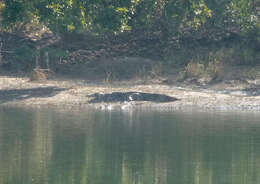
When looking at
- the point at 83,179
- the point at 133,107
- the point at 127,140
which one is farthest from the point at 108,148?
the point at 133,107

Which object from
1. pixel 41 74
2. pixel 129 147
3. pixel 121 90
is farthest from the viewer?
pixel 41 74

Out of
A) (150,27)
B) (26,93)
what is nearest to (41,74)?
(26,93)

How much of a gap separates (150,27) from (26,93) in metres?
6.31

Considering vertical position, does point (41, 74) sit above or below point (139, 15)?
below

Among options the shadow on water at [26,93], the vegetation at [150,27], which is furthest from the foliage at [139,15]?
the shadow on water at [26,93]

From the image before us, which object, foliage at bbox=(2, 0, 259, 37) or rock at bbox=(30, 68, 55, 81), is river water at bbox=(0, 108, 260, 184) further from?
rock at bbox=(30, 68, 55, 81)

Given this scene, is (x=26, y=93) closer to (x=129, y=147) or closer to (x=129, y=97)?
(x=129, y=97)

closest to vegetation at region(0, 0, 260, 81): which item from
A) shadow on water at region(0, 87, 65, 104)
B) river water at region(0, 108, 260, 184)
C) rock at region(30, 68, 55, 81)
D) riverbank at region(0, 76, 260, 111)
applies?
rock at region(30, 68, 55, 81)

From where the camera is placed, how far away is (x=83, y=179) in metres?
11.0

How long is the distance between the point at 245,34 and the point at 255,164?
14.3 meters

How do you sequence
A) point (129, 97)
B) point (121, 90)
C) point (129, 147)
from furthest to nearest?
point (121, 90), point (129, 97), point (129, 147)

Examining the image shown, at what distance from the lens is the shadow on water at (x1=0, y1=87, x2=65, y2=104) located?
909 inches

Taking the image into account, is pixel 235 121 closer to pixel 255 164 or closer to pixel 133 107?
pixel 133 107

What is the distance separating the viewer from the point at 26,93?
76.9 ft
